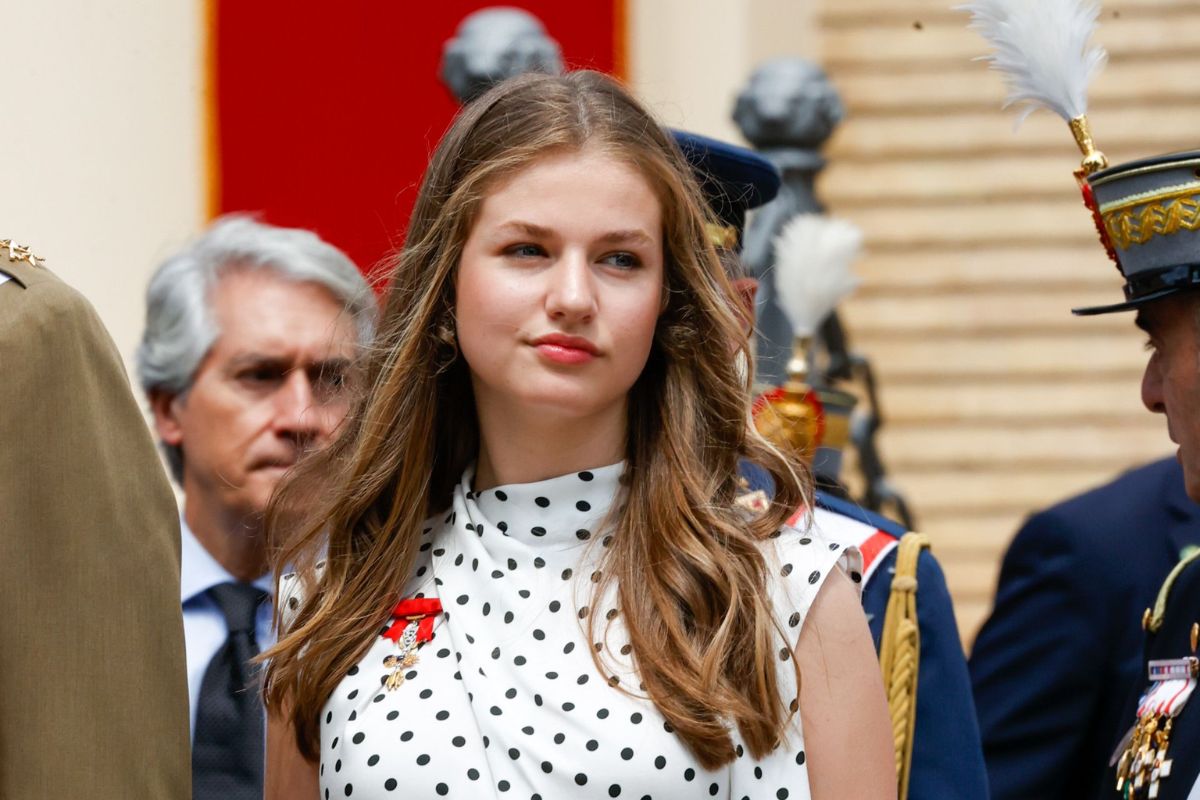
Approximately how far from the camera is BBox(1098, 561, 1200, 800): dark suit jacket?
2.81 metres

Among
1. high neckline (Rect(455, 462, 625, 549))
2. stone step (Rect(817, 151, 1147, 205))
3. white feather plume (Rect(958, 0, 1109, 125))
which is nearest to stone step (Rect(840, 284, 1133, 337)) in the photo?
stone step (Rect(817, 151, 1147, 205))

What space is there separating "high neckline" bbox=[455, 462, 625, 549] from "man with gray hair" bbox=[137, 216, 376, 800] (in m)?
0.74

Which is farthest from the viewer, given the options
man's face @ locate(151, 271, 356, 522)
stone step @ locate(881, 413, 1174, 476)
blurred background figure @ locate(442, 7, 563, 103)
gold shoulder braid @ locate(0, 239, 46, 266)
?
stone step @ locate(881, 413, 1174, 476)

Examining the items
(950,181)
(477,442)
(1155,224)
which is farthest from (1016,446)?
(477,442)

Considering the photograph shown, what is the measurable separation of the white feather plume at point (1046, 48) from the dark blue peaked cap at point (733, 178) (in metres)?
0.49

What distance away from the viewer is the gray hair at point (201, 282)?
3910 millimetres

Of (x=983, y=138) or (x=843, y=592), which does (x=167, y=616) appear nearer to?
(x=843, y=592)

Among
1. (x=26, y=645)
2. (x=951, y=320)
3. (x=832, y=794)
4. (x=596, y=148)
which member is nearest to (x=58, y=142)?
(x=596, y=148)

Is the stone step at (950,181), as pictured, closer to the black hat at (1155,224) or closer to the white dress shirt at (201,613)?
the white dress shirt at (201,613)

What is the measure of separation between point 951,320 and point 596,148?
591cm

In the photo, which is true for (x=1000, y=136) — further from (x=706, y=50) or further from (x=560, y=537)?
(x=560, y=537)

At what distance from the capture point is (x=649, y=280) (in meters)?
2.67

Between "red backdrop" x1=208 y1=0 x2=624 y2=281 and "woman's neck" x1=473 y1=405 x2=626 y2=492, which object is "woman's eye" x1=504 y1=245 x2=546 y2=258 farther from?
"red backdrop" x1=208 y1=0 x2=624 y2=281

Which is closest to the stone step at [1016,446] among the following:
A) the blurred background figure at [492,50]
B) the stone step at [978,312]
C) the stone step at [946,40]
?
the stone step at [978,312]
